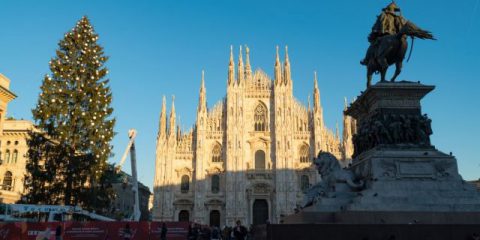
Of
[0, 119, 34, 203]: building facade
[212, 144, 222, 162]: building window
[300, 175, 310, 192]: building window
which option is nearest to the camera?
[0, 119, 34, 203]: building facade

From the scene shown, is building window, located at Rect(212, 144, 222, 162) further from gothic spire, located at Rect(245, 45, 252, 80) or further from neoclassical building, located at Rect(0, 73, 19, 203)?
neoclassical building, located at Rect(0, 73, 19, 203)

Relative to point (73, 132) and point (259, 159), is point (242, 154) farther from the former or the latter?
point (73, 132)

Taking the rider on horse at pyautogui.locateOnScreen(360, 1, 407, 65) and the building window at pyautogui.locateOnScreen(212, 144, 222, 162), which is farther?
the building window at pyautogui.locateOnScreen(212, 144, 222, 162)

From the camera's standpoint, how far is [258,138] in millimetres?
47812

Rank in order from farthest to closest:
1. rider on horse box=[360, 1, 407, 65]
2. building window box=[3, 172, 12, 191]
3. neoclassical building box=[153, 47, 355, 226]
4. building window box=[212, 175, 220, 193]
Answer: building window box=[212, 175, 220, 193] → neoclassical building box=[153, 47, 355, 226] → building window box=[3, 172, 12, 191] → rider on horse box=[360, 1, 407, 65]

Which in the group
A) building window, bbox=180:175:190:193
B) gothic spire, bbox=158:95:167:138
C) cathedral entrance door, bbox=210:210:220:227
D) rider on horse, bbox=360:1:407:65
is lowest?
cathedral entrance door, bbox=210:210:220:227

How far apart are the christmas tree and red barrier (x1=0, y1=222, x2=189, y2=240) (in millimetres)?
2812

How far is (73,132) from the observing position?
22422mm

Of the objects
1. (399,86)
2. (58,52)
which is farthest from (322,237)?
(58,52)

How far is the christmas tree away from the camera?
71.0 feet

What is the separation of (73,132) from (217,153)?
26.7 metres

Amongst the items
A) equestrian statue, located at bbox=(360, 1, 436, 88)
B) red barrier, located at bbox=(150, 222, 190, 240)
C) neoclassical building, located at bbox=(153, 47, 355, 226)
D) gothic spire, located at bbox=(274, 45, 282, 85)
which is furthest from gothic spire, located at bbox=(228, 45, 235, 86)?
equestrian statue, located at bbox=(360, 1, 436, 88)

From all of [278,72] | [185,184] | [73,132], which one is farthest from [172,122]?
[73,132]

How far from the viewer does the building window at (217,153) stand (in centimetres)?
4784
